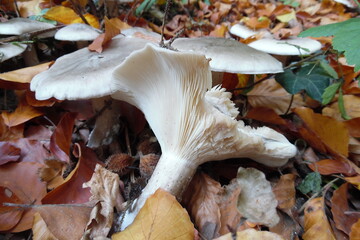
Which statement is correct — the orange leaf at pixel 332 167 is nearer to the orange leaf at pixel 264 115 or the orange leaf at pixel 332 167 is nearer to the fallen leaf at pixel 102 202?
the orange leaf at pixel 264 115

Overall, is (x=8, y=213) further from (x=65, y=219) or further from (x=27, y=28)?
A: (x=27, y=28)

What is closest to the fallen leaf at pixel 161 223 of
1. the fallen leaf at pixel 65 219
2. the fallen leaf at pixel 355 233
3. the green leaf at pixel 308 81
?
the fallen leaf at pixel 65 219

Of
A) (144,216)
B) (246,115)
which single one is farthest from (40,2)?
(144,216)

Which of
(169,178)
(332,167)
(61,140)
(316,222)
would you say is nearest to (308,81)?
(332,167)

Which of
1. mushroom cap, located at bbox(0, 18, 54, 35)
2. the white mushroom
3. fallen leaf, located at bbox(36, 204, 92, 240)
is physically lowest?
fallen leaf, located at bbox(36, 204, 92, 240)

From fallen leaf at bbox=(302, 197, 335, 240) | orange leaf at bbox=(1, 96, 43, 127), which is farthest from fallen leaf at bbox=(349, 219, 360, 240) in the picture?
orange leaf at bbox=(1, 96, 43, 127)

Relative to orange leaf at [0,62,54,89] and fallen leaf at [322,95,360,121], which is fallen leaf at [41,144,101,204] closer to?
→ orange leaf at [0,62,54,89]
